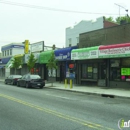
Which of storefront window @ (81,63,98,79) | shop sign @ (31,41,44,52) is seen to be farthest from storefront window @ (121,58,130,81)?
shop sign @ (31,41,44,52)

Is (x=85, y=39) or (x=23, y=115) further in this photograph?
(x=85, y=39)

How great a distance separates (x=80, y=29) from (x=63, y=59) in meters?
12.8

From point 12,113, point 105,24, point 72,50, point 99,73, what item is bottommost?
point 12,113

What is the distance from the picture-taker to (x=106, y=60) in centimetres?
2159

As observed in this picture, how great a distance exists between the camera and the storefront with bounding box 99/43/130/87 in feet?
60.6

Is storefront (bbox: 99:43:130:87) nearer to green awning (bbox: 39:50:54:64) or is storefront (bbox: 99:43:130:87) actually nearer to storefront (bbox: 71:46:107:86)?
storefront (bbox: 71:46:107:86)

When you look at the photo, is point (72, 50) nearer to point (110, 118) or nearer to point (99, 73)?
point (99, 73)

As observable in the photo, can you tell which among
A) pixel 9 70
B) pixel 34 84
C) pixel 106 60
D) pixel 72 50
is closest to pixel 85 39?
pixel 72 50

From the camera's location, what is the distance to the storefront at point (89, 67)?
21.9m

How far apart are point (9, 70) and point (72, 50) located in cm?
2674

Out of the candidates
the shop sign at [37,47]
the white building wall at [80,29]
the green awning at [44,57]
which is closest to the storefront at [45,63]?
the green awning at [44,57]

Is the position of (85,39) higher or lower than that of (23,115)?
higher

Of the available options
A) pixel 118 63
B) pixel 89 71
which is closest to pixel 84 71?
pixel 89 71

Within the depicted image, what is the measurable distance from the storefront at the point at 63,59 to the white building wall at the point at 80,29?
9.16 metres
